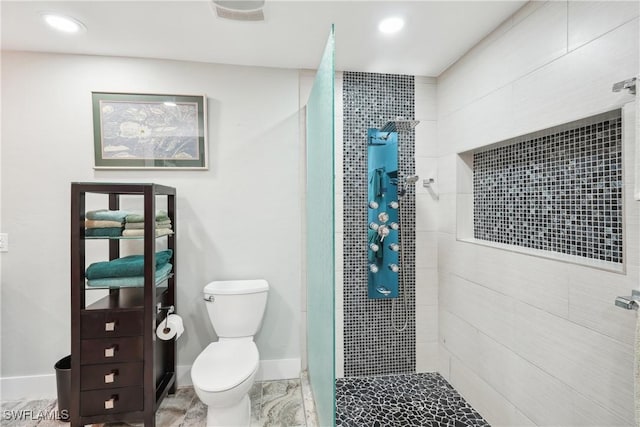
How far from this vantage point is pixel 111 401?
1.74m

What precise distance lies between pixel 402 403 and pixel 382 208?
1.33 metres

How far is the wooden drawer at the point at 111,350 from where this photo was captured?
68.2 inches

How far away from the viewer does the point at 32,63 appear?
2.15 metres

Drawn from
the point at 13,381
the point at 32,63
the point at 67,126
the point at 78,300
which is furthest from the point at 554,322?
the point at 32,63

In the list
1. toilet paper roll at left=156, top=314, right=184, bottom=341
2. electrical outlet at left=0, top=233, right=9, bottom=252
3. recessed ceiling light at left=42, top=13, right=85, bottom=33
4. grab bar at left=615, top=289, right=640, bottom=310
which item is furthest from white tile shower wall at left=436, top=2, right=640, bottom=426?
electrical outlet at left=0, top=233, right=9, bottom=252

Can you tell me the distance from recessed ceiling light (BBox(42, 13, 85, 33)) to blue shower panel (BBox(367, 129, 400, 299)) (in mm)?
1941

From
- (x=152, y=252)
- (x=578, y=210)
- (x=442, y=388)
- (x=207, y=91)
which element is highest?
(x=207, y=91)

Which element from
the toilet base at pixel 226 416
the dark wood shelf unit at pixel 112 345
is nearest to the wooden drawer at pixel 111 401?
the dark wood shelf unit at pixel 112 345

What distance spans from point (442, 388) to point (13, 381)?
301 centimetres

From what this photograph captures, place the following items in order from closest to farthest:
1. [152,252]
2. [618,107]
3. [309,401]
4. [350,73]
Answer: [618,107], [152,252], [309,401], [350,73]

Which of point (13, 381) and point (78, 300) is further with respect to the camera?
point (13, 381)

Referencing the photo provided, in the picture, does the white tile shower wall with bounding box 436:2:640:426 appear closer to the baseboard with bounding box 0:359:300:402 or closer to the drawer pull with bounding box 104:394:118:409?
the baseboard with bounding box 0:359:300:402

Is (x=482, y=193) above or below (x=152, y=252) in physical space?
above

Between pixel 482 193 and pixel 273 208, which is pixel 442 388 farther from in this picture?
pixel 273 208
